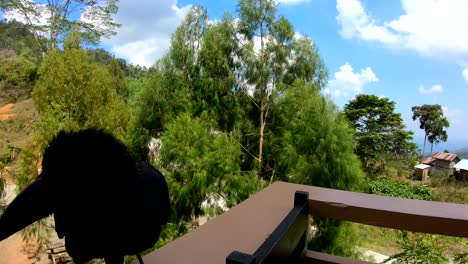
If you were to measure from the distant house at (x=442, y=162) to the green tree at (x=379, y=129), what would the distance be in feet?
6.35

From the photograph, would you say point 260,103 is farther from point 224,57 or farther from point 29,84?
point 29,84

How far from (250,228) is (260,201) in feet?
0.68

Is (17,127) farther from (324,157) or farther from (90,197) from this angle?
(90,197)

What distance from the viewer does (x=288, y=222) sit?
→ 0.76 meters

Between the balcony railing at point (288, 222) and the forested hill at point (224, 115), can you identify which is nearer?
the balcony railing at point (288, 222)

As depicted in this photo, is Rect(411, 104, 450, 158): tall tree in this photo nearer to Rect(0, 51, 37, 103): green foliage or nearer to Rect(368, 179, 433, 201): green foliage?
Rect(368, 179, 433, 201): green foliage

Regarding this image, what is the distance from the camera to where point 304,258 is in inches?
41.1

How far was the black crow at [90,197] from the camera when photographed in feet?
1.14

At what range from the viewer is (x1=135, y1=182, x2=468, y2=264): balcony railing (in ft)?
2.19

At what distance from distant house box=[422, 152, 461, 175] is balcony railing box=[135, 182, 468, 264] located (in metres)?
15.2

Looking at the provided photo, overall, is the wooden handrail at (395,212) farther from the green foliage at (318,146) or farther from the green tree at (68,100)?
Result: the green tree at (68,100)

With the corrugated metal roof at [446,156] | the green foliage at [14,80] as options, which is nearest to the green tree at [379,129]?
the corrugated metal roof at [446,156]

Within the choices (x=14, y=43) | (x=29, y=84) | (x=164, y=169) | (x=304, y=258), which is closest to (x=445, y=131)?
(x=164, y=169)

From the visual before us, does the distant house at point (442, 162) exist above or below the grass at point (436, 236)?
above
